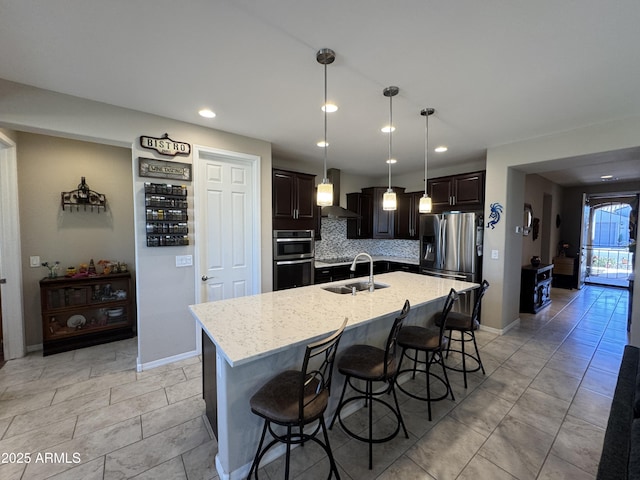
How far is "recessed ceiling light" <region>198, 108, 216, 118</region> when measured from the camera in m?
2.63

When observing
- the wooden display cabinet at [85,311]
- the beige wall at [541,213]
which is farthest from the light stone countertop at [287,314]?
the beige wall at [541,213]

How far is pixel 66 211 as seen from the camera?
332cm

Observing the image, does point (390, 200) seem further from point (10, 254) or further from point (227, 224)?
point (10, 254)

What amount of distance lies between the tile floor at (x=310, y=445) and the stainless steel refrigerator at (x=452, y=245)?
50.0 inches

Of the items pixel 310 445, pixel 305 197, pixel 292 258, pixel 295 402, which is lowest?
pixel 310 445

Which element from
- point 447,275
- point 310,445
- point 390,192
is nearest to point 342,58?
point 390,192

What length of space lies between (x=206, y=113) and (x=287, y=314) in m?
2.20

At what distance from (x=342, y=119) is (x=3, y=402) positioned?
13.1 feet

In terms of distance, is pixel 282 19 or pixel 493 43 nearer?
pixel 282 19

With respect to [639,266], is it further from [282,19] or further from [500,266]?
[282,19]

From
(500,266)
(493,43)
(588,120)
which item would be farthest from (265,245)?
(588,120)

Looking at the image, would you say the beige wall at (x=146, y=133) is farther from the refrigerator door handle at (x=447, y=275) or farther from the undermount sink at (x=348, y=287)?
the refrigerator door handle at (x=447, y=275)

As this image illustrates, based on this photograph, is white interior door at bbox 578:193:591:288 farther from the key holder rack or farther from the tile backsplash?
the key holder rack

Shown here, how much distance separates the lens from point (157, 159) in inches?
110
